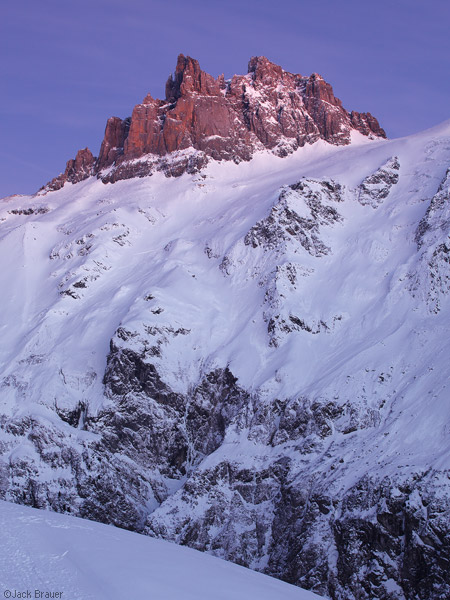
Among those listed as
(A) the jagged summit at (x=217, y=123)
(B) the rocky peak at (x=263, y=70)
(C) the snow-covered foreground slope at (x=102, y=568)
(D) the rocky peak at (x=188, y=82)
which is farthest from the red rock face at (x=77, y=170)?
(C) the snow-covered foreground slope at (x=102, y=568)

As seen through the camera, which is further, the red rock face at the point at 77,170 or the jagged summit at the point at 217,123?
the red rock face at the point at 77,170

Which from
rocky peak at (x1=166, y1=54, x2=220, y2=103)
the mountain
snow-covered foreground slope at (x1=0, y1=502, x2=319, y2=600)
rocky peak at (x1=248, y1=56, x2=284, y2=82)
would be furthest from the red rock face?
snow-covered foreground slope at (x1=0, y1=502, x2=319, y2=600)

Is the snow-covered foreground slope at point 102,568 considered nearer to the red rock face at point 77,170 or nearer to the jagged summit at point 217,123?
the jagged summit at point 217,123

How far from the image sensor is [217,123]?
147000 millimetres

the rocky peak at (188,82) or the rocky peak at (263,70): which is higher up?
the rocky peak at (263,70)

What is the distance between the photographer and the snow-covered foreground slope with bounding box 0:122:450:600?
2598 inches

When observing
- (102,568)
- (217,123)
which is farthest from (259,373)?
(217,123)

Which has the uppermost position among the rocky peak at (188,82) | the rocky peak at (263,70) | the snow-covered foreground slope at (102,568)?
the rocky peak at (263,70)

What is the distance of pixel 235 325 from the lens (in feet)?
309

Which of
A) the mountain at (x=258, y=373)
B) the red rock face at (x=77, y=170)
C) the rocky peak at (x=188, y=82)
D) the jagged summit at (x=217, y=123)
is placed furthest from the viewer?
the red rock face at (x=77, y=170)

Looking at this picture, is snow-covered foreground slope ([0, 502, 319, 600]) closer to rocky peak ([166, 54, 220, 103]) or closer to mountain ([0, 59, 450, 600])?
mountain ([0, 59, 450, 600])

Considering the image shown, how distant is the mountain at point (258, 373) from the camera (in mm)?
65938

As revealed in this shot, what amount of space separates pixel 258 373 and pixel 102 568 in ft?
215

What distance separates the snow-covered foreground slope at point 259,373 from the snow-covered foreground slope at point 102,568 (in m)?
41.9
